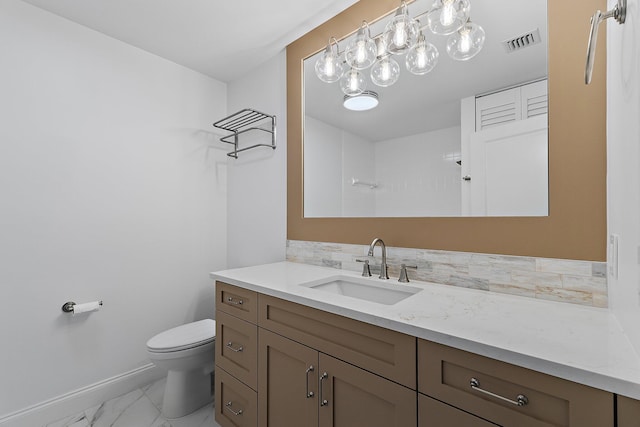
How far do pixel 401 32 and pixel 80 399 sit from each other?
111 inches

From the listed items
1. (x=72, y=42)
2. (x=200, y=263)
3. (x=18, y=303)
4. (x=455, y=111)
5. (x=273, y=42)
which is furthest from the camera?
(x=200, y=263)

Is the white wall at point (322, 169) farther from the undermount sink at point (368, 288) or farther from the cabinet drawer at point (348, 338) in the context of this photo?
the cabinet drawer at point (348, 338)

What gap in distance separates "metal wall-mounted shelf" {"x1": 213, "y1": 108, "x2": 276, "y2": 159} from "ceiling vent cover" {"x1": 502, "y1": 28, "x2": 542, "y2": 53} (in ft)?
4.99

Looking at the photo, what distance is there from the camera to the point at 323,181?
6.28ft

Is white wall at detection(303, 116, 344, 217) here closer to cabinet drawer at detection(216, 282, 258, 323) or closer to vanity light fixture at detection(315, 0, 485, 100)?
vanity light fixture at detection(315, 0, 485, 100)

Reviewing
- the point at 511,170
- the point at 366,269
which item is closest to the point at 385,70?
the point at 511,170

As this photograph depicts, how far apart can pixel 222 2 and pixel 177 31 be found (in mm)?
466

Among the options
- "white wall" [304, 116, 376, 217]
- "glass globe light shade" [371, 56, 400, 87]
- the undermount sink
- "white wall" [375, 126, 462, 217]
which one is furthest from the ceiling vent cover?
the undermount sink

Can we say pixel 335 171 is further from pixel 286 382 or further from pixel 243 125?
pixel 286 382

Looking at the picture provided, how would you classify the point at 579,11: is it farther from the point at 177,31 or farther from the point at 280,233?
the point at 177,31

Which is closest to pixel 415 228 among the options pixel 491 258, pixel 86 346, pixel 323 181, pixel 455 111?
pixel 491 258

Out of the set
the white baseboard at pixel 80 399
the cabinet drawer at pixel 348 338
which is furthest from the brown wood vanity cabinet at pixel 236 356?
the white baseboard at pixel 80 399

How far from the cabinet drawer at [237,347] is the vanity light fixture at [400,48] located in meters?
1.48

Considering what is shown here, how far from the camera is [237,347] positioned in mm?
1470
